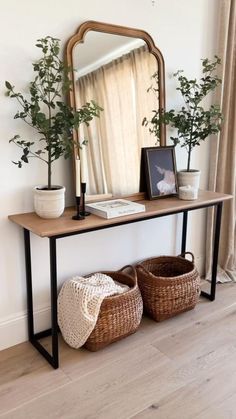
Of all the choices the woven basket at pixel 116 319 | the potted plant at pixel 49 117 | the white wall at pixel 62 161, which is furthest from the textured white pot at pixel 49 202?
the woven basket at pixel 116 319

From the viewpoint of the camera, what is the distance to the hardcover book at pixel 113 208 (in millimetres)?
1895

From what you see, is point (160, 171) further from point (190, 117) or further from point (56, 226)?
point (56, 226)

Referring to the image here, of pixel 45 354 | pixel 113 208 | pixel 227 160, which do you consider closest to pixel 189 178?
pixel 227 160

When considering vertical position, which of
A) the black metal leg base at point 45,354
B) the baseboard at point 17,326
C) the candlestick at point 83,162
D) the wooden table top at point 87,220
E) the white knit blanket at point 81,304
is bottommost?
the black metal leg base at point 45,354

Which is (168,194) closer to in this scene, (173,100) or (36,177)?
(173,100)

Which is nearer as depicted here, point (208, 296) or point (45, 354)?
point (45, 354)

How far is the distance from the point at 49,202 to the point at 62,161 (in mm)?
312

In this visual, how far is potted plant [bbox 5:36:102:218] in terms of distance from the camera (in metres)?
1.75

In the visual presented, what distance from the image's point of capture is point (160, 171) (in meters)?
2.34

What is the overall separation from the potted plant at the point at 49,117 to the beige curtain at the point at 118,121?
0.16 metres

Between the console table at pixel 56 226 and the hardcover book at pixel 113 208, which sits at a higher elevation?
the hardcover book at pixel 113 208

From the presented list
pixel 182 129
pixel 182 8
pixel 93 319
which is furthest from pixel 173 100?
pixel 93 319

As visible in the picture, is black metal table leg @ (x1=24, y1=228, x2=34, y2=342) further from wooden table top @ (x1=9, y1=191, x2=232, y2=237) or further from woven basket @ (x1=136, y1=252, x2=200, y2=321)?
woven basket @ (x1=136, y1=252, x2=200, y2=321)

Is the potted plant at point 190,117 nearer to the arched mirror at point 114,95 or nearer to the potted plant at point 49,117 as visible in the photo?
the arched mirror at point 114,95
